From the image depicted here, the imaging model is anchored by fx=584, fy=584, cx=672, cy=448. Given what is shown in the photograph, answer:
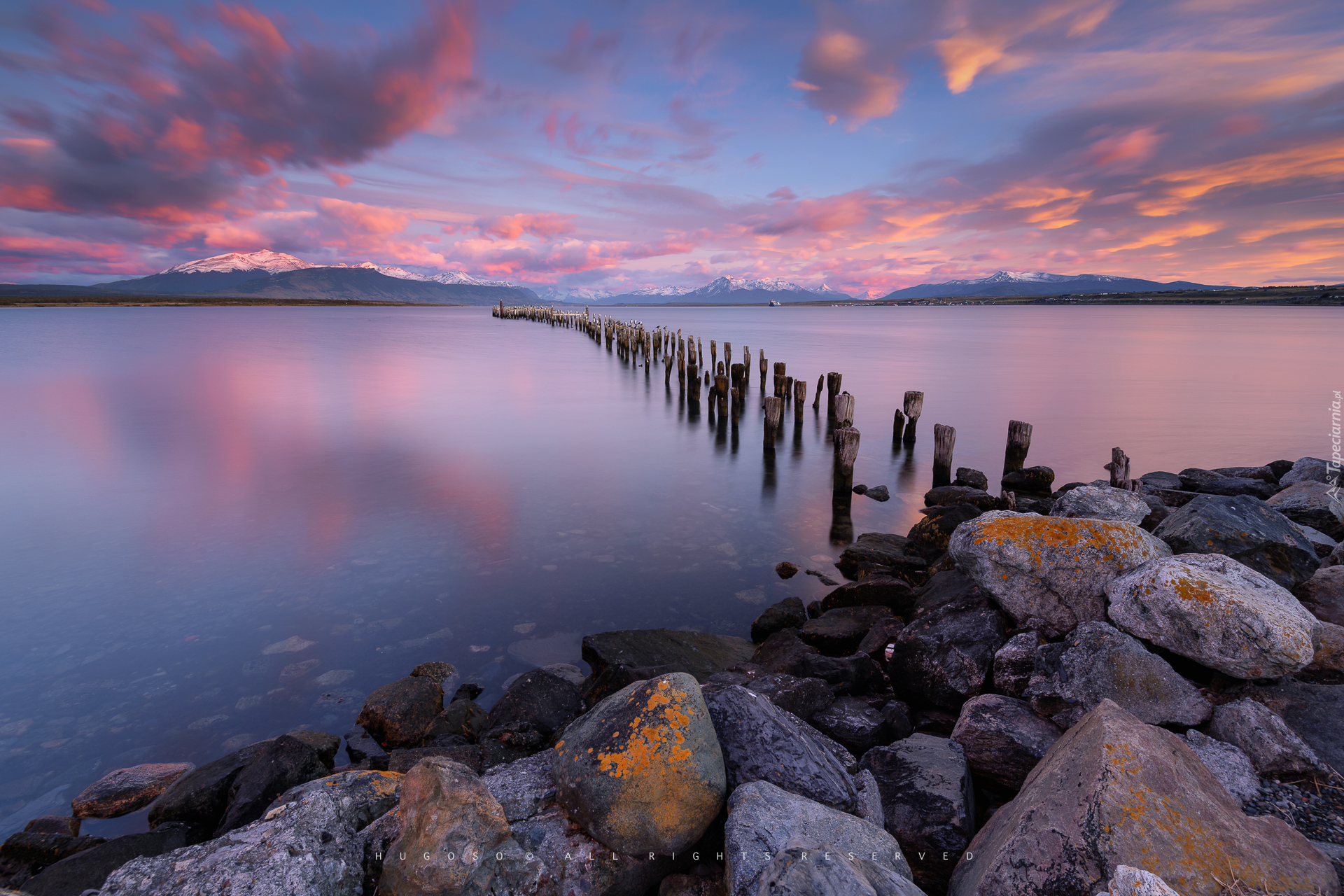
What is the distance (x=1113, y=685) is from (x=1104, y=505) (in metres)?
3.21

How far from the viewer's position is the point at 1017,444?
11.5 metres

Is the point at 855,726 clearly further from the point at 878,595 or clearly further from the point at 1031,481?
the point at 1031,481

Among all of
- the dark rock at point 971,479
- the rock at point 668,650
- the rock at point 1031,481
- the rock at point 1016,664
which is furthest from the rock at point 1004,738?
the rock at point 1031,481

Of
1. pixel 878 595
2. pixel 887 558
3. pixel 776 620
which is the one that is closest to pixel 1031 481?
pixel 887 558

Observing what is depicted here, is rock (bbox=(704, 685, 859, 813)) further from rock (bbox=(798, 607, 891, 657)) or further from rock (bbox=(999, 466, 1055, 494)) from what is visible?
rock (bbox=(999, 466, 1055, 494))

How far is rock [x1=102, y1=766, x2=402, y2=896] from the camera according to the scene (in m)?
2.59

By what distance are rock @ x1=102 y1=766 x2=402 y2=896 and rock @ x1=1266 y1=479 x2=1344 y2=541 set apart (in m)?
10.0

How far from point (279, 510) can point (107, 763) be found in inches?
229

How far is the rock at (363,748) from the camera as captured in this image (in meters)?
4.65

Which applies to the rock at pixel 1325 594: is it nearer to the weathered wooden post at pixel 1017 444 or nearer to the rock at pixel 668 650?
the rock at pixel 668 650

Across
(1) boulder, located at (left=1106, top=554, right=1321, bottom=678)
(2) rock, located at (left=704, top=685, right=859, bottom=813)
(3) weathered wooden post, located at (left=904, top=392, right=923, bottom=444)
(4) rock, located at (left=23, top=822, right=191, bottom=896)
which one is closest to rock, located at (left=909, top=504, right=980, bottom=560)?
(1) boulder, located at (left=1106, top=554, right=1321, bottom=678)

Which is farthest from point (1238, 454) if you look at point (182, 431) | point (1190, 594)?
point (182, 431)

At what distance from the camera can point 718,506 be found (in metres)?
10.8

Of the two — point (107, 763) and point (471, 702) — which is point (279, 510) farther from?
point (471, 702)
